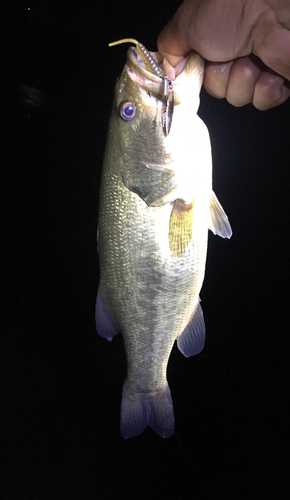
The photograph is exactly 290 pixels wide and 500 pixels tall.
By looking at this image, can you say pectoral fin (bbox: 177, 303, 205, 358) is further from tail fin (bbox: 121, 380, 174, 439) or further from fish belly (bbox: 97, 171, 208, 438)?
tail fin (bbox: 121, 380, 174, 439)

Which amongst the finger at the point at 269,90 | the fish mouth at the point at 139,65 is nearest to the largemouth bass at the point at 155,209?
the fish mouth at the point at 139,65

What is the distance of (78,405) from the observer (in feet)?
7.13

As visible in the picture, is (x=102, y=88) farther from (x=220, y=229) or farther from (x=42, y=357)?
(x=42, y=357)

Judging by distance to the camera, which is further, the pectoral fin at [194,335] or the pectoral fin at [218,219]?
the pectoral fin at [194,335]

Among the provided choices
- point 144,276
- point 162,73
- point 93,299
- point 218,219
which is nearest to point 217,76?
point 162,73

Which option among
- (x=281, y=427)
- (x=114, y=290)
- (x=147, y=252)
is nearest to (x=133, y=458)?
(x=281, y=427)

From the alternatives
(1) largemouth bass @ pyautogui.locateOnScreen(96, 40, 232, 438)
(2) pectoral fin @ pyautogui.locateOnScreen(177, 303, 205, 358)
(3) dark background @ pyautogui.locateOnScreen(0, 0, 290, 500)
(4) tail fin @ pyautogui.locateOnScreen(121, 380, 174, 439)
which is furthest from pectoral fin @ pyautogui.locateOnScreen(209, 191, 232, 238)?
(3) dark background @ pyautogui.locateOnScreen(0, 0, 290, 500)

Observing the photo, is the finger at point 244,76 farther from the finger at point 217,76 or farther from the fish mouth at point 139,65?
the fish mouth at point 139,65

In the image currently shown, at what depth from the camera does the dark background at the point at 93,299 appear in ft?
5.17

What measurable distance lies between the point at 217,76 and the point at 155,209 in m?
0.53

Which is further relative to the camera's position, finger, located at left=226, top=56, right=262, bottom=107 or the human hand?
finger, located at left=226, top=56, right=262, bottom=107

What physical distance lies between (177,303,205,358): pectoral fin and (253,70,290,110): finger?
0.75 meters

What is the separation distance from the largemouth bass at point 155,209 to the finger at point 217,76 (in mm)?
145

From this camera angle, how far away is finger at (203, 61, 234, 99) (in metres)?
0.94
